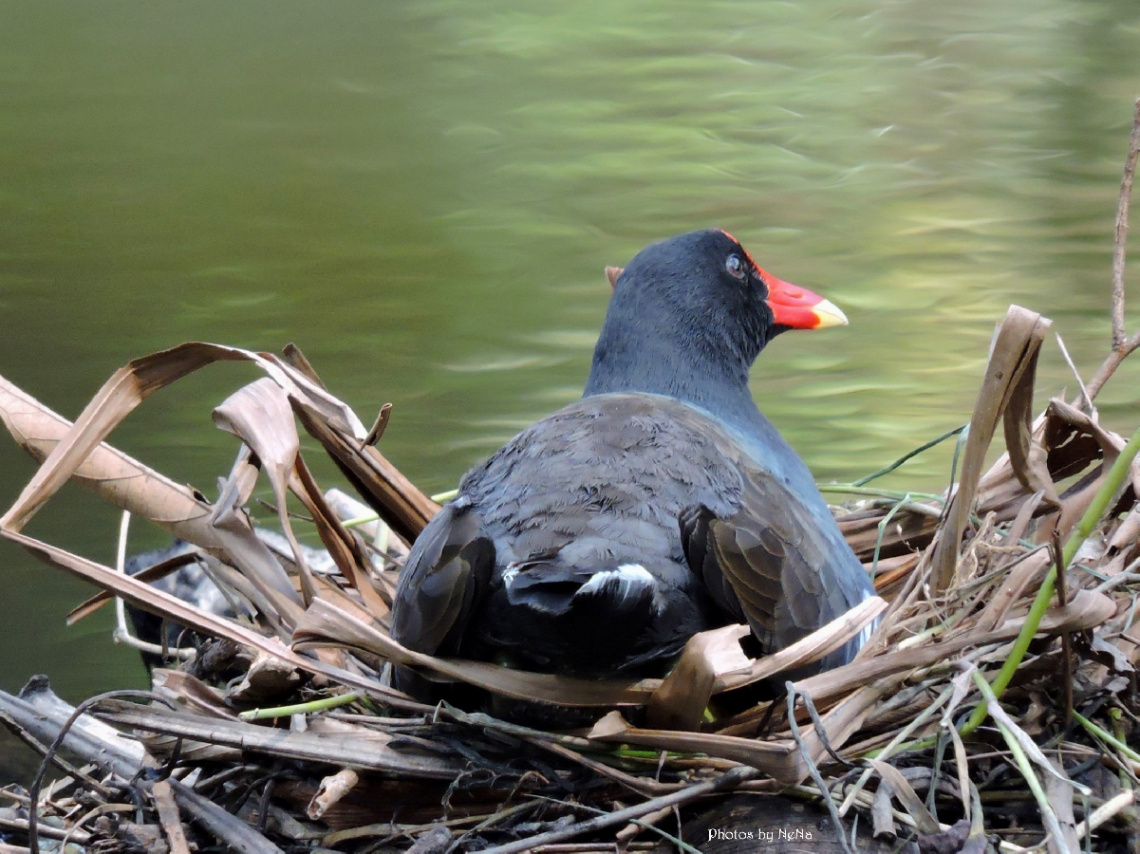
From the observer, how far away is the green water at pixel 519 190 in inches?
147

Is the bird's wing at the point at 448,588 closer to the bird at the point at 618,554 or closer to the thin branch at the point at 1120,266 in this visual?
the bird at the point at 618,554

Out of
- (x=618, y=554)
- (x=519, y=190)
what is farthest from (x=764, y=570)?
(x=519, y=190)

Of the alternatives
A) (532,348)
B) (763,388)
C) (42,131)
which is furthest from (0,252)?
(763,388)

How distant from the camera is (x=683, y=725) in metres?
1.19

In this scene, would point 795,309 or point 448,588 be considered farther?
point 795,309

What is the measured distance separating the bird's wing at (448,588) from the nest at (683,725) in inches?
1.2

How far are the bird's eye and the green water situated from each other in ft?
4.72

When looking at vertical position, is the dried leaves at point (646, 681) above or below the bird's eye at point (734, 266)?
below

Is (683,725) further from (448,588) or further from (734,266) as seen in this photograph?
(734,266)

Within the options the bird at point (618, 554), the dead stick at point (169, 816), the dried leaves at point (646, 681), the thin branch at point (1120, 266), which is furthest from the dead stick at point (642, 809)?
the thin branch at point (1120, 266)

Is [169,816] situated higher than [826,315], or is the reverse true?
[826,315]

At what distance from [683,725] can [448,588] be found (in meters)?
0.27

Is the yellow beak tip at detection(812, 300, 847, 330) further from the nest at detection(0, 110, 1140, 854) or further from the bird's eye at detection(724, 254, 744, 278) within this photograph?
the nest at detection(0, 110, 1140, 854)

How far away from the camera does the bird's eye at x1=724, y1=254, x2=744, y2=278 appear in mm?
2084
